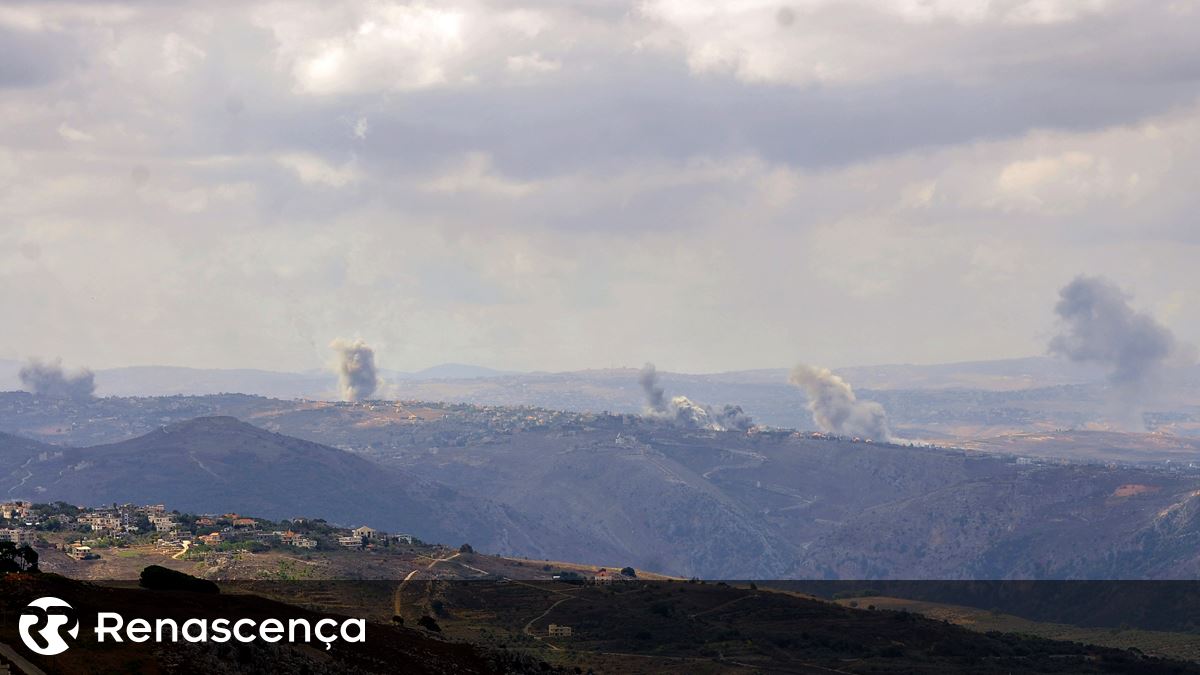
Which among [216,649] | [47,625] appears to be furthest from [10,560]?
[216,649]

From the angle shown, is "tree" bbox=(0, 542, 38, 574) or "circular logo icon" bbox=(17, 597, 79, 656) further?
"tree" bbox=(0, 542, 38, 574)

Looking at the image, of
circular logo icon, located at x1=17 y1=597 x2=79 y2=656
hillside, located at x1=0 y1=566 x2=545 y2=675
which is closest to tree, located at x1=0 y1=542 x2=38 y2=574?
hillside, located at x1=0 y1=566 x2=545 y2=675

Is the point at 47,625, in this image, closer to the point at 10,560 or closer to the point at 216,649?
the point at 216,649

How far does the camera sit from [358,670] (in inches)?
4375

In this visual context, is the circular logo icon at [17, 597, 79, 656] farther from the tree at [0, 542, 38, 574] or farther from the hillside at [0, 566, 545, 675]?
the tree at [0, 542, 38, 574]

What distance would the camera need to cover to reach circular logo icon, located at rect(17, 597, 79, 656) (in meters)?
93.3

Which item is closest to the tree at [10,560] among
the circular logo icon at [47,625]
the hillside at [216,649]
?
the hillside at [216,649]

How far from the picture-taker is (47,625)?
9738cm

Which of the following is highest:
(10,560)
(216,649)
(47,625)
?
(10,560)

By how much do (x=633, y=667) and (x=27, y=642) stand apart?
4094 inches

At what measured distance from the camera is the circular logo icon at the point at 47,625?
93.3 meters

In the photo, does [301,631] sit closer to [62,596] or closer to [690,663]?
[62,596]

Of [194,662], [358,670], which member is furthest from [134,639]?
[358,670]

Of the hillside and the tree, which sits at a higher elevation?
the tree
